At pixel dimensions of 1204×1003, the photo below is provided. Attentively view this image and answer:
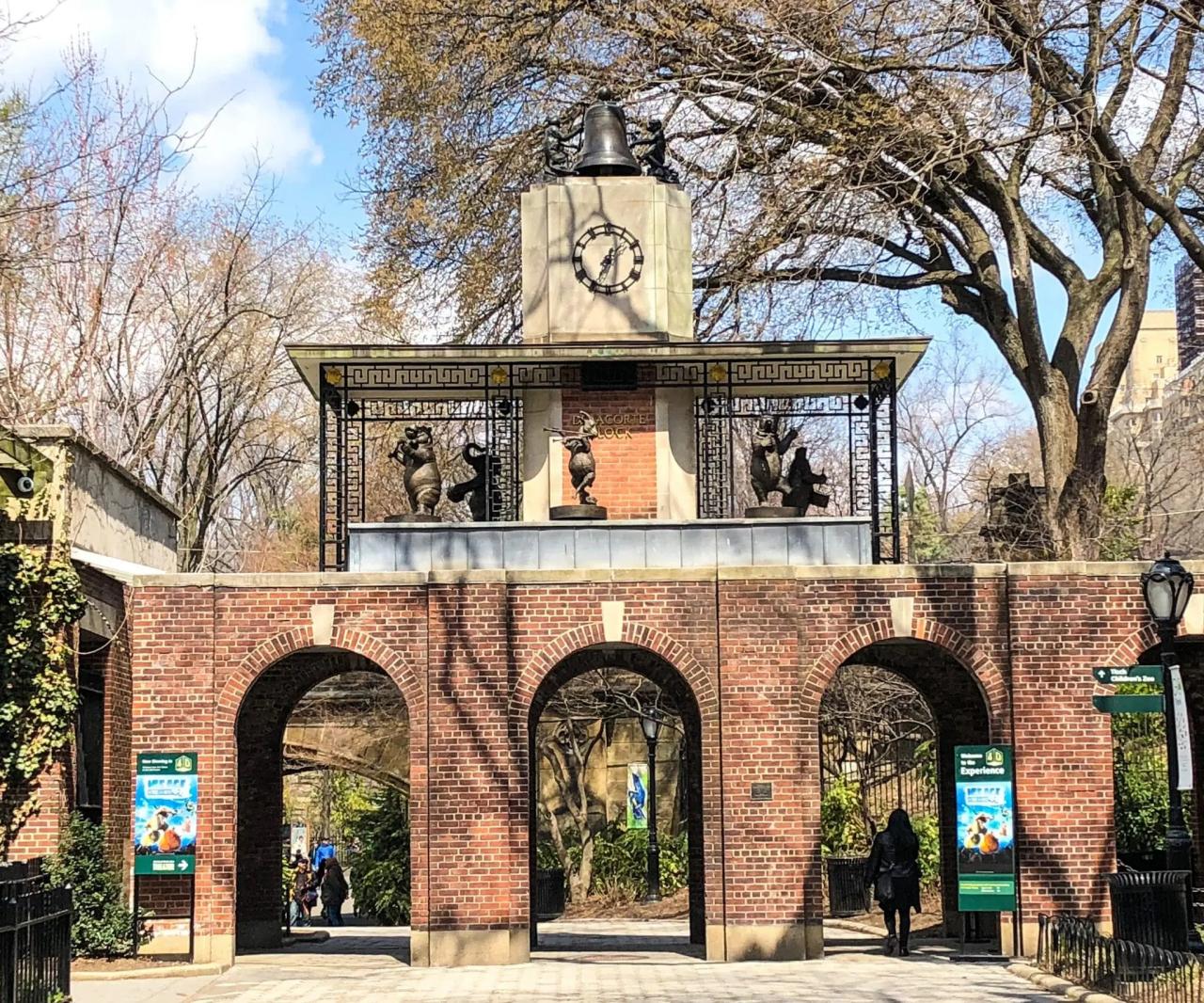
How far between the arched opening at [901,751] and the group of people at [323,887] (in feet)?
30.4

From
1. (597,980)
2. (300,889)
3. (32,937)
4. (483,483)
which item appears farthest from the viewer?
(300,889)

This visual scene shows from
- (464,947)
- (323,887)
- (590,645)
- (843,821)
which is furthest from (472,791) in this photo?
(323,887)

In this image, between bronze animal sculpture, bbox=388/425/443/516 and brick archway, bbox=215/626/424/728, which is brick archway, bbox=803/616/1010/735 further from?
bronze animal sculpture, bbox=388/425/443/516

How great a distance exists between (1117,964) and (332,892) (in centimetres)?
2100

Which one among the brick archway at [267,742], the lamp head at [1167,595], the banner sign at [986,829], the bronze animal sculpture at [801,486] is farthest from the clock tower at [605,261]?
the lamp head at [1167,595]

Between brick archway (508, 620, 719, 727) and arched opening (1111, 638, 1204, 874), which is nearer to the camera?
brick archway (508, 620, 719, 727)

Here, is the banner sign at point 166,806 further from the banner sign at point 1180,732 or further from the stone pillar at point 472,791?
the banner sign at point 1180,732

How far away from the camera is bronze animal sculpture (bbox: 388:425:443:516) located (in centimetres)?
2186

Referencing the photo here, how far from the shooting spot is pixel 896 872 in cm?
2027

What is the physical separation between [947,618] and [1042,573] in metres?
1.16

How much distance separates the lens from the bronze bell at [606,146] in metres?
23.5

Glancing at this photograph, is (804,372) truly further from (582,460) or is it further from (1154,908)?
(1154,908)

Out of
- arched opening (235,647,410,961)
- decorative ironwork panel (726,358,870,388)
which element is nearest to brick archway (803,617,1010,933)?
decorative ironwork panel (726,358,870,388)

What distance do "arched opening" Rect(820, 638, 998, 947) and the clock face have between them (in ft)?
18.4
